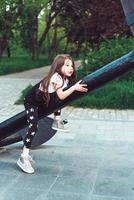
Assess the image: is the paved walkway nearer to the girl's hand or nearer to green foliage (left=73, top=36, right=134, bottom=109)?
the girl's hand

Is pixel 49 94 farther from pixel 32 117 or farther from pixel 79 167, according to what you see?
pixel 79 167

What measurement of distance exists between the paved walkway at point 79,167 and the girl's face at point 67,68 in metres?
1.05

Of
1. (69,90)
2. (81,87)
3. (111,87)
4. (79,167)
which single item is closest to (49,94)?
(69,90)

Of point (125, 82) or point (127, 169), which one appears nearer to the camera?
point (127, 169)

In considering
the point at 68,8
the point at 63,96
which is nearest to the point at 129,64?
the point at 63,96

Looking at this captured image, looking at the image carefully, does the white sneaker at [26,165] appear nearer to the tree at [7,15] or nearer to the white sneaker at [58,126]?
the white sneaker at [58,126]

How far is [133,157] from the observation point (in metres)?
5.91

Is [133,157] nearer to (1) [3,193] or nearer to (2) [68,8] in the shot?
(1) [3,193]

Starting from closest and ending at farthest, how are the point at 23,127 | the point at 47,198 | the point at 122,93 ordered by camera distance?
the point at 47,198 → the point at 23,127 → the point at 122,93

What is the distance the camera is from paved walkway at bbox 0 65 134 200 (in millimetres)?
4598

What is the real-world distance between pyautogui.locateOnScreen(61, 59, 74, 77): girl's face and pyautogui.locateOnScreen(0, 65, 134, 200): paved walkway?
41.2 inches

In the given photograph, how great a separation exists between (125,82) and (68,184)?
7.86m

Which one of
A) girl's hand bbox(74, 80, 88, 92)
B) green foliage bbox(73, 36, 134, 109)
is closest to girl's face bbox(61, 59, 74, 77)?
girl's hand bbox(74, 80, 88, 92)

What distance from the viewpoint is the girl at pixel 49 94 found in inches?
196
